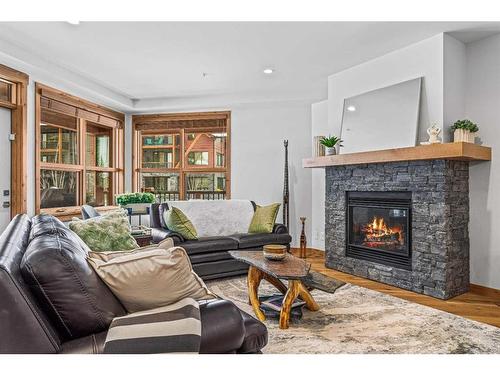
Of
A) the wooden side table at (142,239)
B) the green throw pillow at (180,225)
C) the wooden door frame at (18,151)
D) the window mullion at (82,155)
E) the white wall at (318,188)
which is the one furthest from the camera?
the white wall at (318,188)

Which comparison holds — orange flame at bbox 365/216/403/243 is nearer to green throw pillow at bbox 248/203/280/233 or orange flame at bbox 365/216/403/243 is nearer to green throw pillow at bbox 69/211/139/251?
green throw pillow at bbox 248/203/280/233

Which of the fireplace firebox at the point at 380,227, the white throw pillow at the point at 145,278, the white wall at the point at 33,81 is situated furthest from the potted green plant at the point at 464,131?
the white wall at the point at 33,81

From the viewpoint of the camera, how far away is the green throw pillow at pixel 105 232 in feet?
8.71

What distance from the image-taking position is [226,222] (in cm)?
466

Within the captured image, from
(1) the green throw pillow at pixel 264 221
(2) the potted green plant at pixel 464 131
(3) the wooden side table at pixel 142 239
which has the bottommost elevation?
(3) the wooden side table at pixel 142 239

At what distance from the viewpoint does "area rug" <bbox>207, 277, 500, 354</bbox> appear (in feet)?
7.79

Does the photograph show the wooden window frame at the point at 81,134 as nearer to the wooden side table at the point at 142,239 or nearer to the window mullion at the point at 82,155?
the window mullion at the point at 82,155

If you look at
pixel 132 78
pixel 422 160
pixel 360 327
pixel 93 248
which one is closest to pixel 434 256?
pixel 422 160

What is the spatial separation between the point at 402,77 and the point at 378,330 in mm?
2767

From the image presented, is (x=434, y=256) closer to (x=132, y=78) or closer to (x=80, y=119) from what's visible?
(x=132, y=78)

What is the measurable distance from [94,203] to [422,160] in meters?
5.04

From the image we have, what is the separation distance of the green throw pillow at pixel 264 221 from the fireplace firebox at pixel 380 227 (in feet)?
3.19

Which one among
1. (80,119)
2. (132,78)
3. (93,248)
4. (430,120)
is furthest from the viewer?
(80,119)

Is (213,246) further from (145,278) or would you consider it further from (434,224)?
(145,278)
